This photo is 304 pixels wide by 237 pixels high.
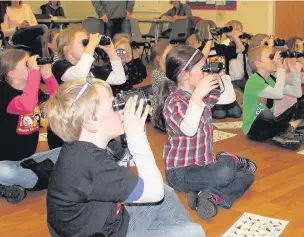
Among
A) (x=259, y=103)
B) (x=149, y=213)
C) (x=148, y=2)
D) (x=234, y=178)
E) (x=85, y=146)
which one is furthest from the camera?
(x=148, y=2)

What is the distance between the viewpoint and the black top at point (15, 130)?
8.25ft

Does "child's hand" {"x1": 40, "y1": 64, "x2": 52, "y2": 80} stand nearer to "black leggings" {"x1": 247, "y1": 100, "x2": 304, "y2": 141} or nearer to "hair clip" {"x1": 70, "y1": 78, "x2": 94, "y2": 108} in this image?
"hair clip" {"x1": 70, "y1": 78, "x2": 94, "y2": 108}

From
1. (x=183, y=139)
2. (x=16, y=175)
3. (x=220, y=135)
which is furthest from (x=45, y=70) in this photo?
(x=220, y=135)

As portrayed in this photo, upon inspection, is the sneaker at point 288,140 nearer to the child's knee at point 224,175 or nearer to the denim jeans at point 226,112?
the denim jeans at point 226,112

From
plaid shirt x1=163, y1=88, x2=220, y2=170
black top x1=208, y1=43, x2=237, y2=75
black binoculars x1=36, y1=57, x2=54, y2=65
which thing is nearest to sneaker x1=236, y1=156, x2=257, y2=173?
plaid shirt x1=163, y1=88, x2=220, y2=170

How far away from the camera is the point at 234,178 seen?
2.55 metres

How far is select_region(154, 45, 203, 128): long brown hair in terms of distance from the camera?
2.40 m

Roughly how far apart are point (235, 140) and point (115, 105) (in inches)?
90.7

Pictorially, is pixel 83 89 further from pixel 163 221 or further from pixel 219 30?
pixel 219 30

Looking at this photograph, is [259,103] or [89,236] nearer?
[89,236]

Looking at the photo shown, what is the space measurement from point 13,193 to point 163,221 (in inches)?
42.7

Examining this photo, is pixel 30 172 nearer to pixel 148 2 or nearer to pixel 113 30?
pixel 113 30

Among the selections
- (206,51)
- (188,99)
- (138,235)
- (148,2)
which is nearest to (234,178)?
(188,99)

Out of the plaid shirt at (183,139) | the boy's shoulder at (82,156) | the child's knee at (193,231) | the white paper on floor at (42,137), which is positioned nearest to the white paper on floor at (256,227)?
the plaid shirt at (183,139)
